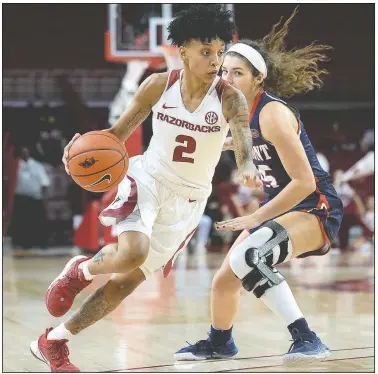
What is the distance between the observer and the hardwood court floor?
4133 mm

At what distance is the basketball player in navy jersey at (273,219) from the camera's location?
3982 millimetres

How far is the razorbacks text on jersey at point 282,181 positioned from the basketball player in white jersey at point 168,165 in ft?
0.94

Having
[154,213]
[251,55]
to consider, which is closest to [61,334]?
[154,213]

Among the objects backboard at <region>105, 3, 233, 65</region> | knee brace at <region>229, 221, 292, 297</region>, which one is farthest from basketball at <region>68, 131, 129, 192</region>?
backboard at <region>105, 3, 233, 65</region>

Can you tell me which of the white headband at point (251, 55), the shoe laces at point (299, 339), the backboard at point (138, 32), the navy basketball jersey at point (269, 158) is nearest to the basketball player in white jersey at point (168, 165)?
the navy basketball jersey at point (269, 158)

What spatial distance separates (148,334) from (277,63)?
189cm

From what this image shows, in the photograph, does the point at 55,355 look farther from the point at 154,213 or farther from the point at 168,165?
the point at 168,165

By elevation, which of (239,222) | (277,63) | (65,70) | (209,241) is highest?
(65,70)

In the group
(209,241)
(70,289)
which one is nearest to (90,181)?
(70,289)

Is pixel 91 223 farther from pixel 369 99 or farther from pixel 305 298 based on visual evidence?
pixel 369 99

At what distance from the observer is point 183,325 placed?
537 cm

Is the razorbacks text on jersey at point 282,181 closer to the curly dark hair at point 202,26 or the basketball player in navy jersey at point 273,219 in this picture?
the basketball player in navy jersey at point 273,219

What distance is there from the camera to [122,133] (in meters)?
4.01

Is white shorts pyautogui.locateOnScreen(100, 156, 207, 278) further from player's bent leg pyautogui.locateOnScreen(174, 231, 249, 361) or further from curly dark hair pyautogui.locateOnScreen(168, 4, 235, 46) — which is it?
curly dark hair pyautogui.locateOnScreen(168, 4, 235, 46)
